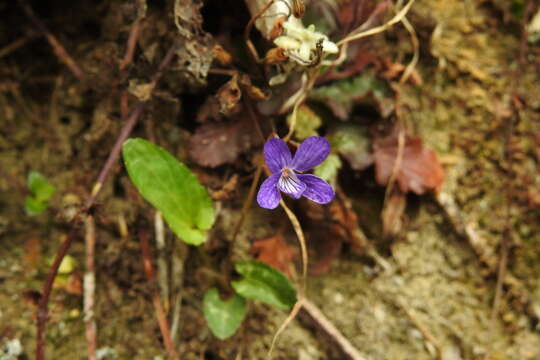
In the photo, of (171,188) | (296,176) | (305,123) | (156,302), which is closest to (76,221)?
(171,188)

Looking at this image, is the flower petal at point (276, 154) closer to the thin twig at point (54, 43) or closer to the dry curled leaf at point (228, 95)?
the dry curled leaf at point (228, 95)

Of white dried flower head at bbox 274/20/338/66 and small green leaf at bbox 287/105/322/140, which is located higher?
white dried flower head at bbox 274/20/338/66

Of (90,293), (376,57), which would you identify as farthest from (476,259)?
(90,293)

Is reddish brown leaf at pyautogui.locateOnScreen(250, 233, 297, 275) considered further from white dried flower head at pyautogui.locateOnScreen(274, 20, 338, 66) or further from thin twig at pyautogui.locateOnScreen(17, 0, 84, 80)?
thin twig at pyautogui.locateOnScreen(17, 0, 84, 80)

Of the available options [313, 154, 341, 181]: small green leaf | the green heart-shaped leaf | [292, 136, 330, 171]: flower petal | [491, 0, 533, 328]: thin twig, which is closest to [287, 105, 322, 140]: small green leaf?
[313, 154, 341, 181]: small green leaf

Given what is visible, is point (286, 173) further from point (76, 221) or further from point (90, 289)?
point (90, 289)

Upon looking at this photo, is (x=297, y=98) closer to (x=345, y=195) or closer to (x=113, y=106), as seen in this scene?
(x=345, y=195)
